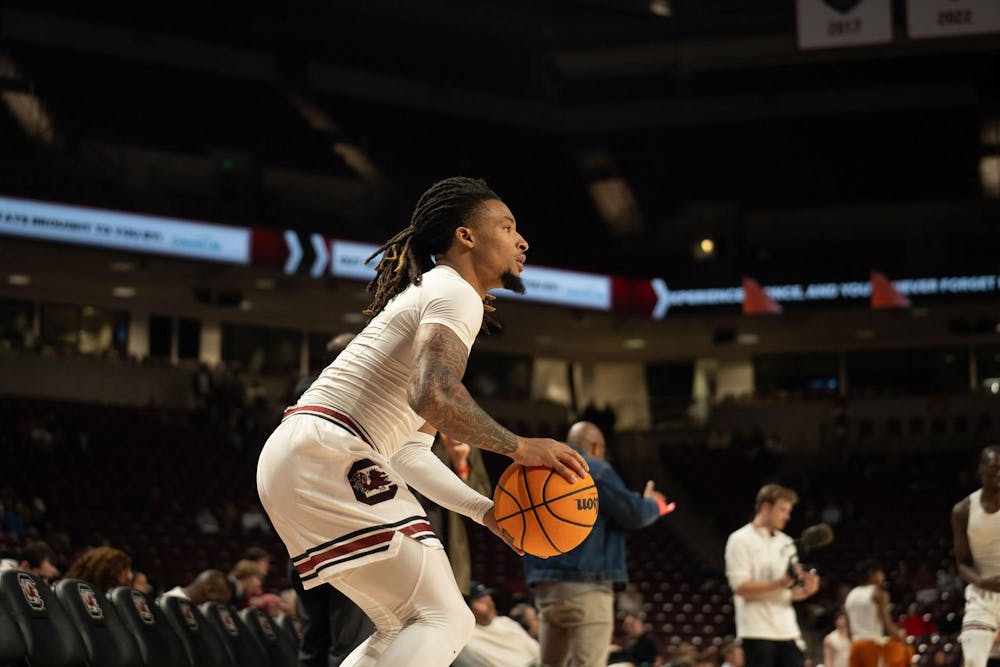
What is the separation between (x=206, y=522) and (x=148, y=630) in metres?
13.4

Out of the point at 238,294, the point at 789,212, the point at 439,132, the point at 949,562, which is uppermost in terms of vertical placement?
the point at 439,132

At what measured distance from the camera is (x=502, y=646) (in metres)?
7.86

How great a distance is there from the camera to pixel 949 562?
20766mm

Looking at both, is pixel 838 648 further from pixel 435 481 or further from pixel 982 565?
pixel 435 481

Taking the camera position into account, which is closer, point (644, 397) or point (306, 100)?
point (306, 100)

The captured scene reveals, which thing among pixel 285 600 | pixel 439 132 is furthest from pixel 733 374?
pixel 285 600

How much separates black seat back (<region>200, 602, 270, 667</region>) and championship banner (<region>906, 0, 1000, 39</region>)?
11.8 meters

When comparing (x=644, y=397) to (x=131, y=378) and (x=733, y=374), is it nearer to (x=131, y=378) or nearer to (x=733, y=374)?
(x=733, y=374)

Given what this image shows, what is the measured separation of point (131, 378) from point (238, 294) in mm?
2712

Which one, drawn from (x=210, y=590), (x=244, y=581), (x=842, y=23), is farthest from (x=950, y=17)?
(x=210, y=590)

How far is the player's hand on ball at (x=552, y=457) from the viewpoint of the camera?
3.81 meters

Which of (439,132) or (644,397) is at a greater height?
(439,132)

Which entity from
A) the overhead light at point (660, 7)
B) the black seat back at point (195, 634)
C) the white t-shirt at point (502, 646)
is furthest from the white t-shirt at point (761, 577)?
the overhead light at point (660, 7)

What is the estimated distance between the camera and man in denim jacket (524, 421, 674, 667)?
6918mm
